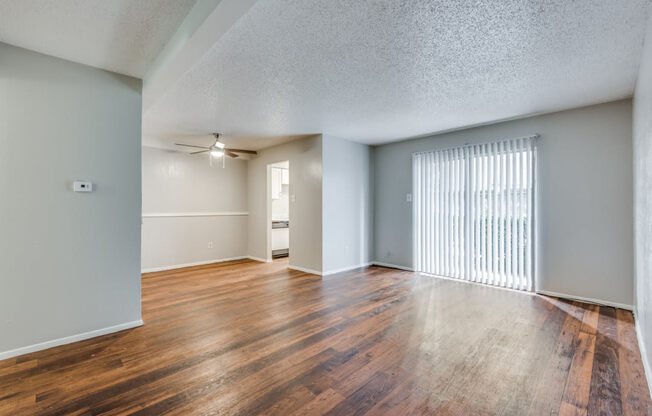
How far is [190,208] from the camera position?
241 inches

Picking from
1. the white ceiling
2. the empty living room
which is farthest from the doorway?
the white ceiling

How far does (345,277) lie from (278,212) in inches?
135

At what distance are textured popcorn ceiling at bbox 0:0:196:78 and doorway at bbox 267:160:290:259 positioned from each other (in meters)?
3.92

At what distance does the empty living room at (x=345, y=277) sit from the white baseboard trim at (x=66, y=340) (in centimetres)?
2

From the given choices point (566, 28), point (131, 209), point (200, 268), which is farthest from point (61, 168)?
point (566, 28)

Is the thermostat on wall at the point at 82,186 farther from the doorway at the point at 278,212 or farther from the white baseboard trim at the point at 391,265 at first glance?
the white baseboard trim at the point at 391,265

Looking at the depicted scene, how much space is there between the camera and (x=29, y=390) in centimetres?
189

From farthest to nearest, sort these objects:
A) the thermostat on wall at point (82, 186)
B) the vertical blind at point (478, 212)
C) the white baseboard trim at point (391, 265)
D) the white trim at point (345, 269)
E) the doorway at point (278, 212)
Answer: the doorway at point (278, 212) < the white baseboard trim at point (391, 265) < the white trim at point (345, 269) < the vertical blind at point (478, 212) < the thermostat on wall at point (82, 186)

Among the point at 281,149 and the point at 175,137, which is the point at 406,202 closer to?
the point at 281,149

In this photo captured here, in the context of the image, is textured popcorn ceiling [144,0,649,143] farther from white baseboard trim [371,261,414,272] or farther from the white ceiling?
white baseboard trim [371,261,414,272]

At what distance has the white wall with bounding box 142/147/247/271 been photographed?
221 inches

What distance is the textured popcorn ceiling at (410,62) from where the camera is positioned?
1891 millimetres

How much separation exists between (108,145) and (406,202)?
4452 millimetres

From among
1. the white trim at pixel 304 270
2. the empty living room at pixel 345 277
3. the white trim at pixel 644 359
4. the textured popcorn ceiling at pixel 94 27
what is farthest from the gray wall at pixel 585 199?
the textured popcorn ceiling at pixel 94 27
